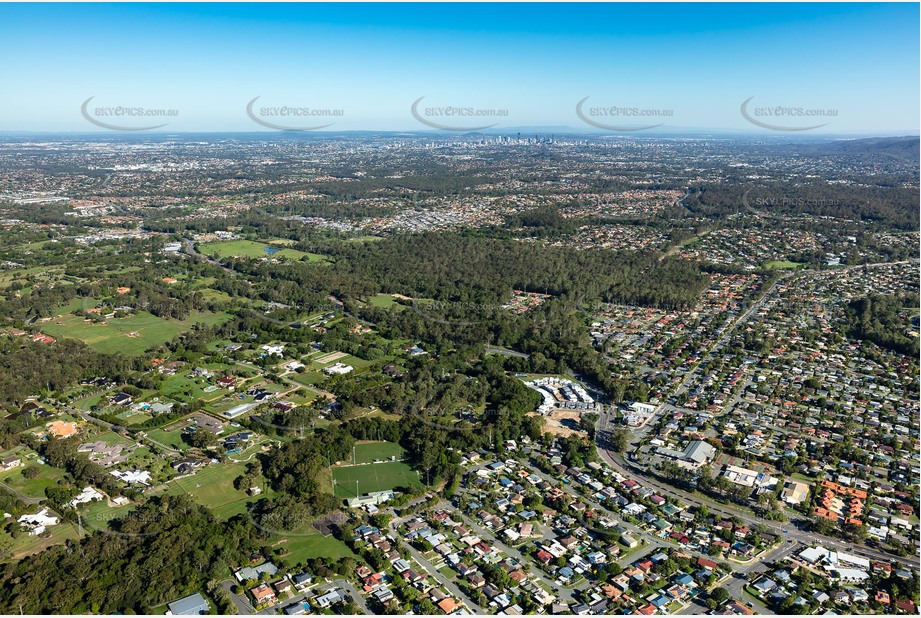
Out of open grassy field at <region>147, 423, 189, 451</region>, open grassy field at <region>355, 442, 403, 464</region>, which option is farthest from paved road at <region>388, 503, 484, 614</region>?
open grassy field at <region>147, 423, 189, 451</region>

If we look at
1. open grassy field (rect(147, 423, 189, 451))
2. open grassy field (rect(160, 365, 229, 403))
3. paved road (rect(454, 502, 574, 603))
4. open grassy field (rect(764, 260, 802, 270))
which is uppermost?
open grassy field (rect(764, 260, 802, 270))

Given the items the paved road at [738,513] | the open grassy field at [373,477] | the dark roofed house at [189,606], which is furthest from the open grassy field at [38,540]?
the paved road at [738,513]

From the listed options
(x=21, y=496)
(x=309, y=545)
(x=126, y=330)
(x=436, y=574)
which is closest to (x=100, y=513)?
(x=21, y=496)

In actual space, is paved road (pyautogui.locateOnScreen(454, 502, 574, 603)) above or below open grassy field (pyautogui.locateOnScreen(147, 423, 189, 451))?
below

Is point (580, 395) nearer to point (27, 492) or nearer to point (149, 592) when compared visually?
point (149, 592)

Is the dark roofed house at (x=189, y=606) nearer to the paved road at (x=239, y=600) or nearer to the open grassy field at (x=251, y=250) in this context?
the paved road at (x=239, y=600)

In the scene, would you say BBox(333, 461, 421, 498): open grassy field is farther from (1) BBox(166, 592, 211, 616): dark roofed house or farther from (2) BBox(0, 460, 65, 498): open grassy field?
(2) BBox(0, 460, 65, 498): open grassy field
